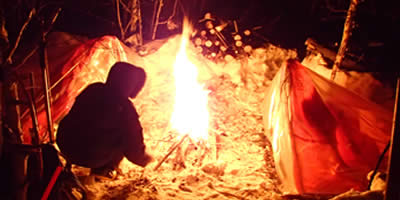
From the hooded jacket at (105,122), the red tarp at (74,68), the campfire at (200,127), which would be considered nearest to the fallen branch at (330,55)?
the campfire at (200,127)

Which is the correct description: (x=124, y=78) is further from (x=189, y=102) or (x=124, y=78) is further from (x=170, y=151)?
(x=189, y=102)

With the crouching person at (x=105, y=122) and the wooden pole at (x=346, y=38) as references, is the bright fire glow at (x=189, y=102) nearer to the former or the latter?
the crouching person at (x=105, y=122)

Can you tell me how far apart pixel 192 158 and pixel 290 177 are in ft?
4.92

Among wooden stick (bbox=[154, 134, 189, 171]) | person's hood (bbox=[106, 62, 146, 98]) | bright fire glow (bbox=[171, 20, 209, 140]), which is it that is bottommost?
wooden stick (bbox=[154, 134, 189, 171])

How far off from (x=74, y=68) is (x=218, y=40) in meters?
3.38

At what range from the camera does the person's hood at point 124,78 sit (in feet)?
11.0

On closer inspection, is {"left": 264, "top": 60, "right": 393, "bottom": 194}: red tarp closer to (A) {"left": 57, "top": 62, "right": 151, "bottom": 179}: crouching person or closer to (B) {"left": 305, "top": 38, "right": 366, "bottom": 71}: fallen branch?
(B) {"left": 305, "top": 38, "right": 366, "bottom": 71}: fallen branch

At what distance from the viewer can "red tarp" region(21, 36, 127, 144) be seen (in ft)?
17.9

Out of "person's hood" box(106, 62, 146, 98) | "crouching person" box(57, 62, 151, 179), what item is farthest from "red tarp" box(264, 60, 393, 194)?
"person's hood" box(106, 62, 146, 98)

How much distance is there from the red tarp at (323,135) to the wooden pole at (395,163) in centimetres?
160

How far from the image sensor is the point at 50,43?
683 cm

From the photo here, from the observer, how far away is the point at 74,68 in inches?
233

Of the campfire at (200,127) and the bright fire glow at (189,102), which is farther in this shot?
the bright fire glow at (189,102)

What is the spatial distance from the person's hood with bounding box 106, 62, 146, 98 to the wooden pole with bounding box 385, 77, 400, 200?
7.34ft
